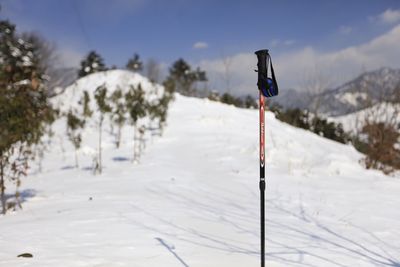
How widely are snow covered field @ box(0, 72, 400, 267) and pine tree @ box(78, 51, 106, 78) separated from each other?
134 feet

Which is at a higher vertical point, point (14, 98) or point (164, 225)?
point (14, 98)

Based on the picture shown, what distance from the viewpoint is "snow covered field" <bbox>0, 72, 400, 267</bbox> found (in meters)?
4.52

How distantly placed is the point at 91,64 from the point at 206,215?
50908 mm

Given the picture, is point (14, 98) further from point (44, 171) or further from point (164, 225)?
point (44, 171)

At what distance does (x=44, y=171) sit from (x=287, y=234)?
11.5 m

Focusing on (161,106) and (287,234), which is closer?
(287,234)

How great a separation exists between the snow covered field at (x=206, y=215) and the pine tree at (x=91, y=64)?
4087 cm

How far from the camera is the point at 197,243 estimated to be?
5.05m

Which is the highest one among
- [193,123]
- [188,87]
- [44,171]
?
[188,87]

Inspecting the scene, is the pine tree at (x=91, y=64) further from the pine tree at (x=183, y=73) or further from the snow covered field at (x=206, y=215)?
the snow covered field at (x=206, y=215)

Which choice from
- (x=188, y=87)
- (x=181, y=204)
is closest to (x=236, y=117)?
(x=181, y=204)

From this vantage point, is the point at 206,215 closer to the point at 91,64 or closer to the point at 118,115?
the point at 118,115

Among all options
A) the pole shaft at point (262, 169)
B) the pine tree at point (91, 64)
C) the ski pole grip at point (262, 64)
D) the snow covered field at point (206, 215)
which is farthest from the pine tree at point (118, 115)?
the pine tree at point (91, 64)

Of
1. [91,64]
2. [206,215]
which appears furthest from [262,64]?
[91,64]
